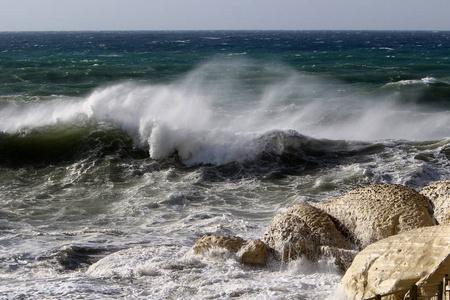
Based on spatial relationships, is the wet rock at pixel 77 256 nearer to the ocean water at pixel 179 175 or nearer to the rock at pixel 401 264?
the ocean water at pixel 179 175

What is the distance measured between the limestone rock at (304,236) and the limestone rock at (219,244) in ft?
1.23

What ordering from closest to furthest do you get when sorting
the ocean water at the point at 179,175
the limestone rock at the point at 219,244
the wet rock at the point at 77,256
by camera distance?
the ocean water at the point at 179,175, the limestone rock at the point at 219,244, the wet rock at the point at 77,256

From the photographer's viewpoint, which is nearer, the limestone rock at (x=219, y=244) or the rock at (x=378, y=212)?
the rock at (x=378, y=212)

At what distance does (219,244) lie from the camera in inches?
284

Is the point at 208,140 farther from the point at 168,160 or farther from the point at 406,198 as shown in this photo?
the point at 406,198

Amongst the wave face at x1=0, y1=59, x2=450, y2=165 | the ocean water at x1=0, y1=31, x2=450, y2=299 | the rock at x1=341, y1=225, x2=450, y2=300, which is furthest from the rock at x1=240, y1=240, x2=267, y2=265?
the wave face at x1=0, y1=59, x2=450, y2=165

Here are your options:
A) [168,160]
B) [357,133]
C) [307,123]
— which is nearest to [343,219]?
[168,160]

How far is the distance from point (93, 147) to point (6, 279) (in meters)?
8.28

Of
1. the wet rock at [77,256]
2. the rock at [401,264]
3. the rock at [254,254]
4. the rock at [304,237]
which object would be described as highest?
the rock at [401,264]

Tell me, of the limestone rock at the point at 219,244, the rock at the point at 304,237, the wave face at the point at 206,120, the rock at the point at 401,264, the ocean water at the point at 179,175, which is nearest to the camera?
the rock at the point at 401,264

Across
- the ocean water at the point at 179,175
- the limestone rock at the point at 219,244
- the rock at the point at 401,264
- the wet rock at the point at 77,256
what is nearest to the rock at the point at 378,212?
the ocean water at the point at 179,175

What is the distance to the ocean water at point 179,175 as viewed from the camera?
6.73 m

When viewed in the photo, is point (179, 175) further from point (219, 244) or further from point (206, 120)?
point (219, 244)

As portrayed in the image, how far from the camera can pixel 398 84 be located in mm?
27219
